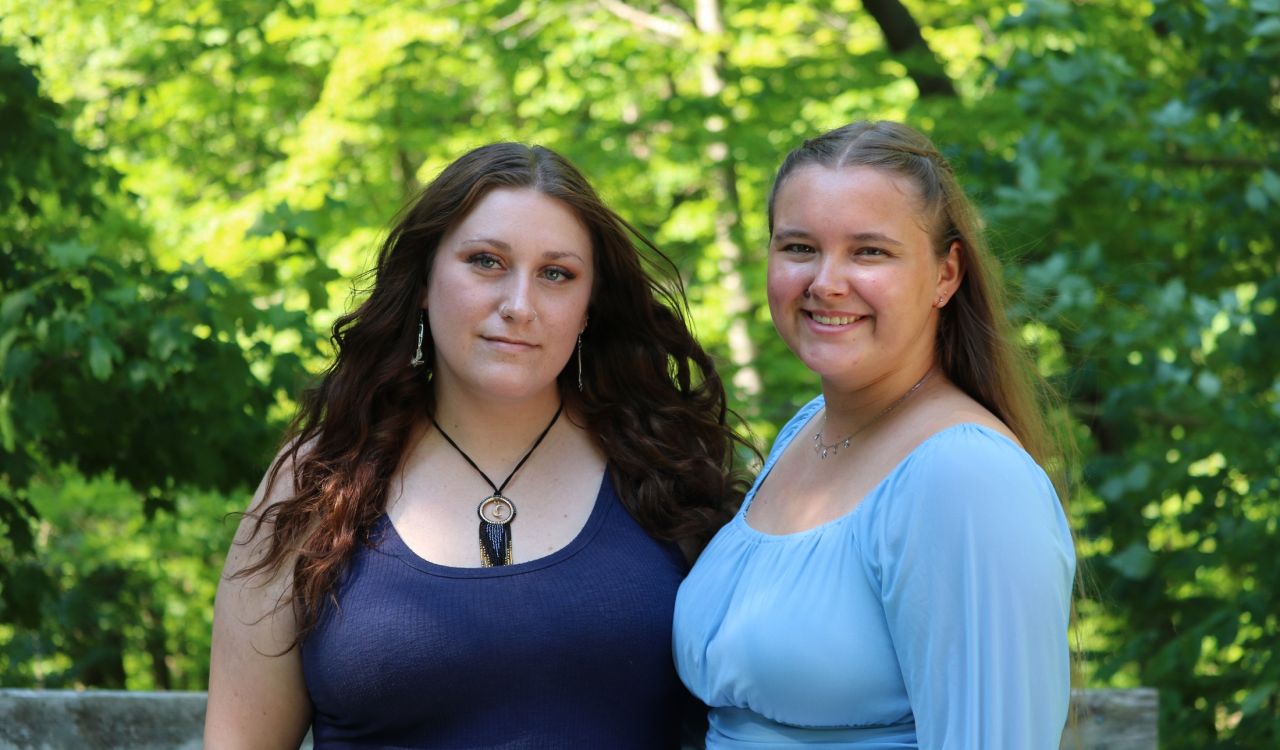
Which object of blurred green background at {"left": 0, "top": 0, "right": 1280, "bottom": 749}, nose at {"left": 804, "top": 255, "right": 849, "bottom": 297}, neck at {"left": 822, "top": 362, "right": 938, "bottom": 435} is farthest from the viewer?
blurred green background at {"left": 0, "top": 0, "right": 1280, "bottom": 749}

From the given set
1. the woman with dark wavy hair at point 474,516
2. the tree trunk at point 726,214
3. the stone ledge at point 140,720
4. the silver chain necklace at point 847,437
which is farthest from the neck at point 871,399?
the tree trunk at point 726,214

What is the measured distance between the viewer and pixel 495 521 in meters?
2.59

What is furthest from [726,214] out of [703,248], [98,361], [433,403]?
[433,403]

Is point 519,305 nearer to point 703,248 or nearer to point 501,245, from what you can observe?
point 501,245

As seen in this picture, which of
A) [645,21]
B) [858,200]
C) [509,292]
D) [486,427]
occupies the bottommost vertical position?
[645,21]

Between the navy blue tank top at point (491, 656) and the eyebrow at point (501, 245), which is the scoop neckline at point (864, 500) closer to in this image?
the navy blue tank top at point (491, 656)

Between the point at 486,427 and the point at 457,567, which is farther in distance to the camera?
the point at 486,427

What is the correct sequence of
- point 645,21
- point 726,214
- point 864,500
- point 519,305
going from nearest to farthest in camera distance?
point 864,500, point 519,305, point 726,214, point 645,21

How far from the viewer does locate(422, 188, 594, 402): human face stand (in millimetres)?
2512

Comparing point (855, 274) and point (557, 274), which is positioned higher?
point (855, 274)

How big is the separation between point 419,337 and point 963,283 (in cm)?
112

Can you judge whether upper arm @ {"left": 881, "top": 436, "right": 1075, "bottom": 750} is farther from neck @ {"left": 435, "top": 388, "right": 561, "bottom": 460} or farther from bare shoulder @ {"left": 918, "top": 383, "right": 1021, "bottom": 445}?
neck @ {"left": 435, "top": 388, "right": 561, "bottom": 460}

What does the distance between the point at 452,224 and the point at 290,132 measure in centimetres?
759

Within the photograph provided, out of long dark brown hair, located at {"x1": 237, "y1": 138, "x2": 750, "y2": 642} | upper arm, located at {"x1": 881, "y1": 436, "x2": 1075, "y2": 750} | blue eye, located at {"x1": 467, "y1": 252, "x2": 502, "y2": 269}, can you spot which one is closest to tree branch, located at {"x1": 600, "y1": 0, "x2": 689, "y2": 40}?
long dark brown hair, located at {"x1": 237, "y1": 138, "x2": 750, "y2": 642}
